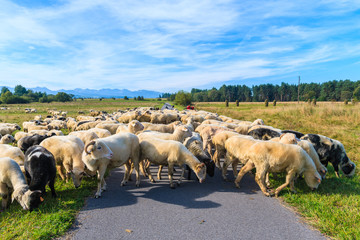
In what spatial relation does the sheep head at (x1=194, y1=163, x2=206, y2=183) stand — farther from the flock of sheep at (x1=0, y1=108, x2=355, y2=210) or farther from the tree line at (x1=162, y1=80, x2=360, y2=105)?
the tree line at (x1=162, y1=80, x2=360, y2=105)

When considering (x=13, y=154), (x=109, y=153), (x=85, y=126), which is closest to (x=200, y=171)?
(x=109, y=153)

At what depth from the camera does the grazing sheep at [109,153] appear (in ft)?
20.3

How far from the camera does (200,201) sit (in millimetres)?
6191

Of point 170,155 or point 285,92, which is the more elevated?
point 285,92

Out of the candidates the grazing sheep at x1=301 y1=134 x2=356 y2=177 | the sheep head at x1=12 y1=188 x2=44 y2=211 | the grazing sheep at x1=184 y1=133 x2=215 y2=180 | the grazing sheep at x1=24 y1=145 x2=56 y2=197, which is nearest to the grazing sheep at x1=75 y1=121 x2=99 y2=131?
the grazing sheep at x1=24 y1=145 x2=56 y2=197

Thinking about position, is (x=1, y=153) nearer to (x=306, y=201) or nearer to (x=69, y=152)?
(x=69, y=152)

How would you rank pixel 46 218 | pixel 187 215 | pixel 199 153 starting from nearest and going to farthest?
pixel 46 218 < pixel 187 215 < pixel 199 153

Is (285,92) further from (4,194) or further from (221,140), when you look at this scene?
(4,194)

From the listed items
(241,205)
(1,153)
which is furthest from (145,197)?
(1,153)

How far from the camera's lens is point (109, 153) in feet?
21.0

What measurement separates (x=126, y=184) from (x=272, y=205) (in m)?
4.88

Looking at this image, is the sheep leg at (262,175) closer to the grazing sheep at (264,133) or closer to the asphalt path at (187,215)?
the asphalt path at (187,215)

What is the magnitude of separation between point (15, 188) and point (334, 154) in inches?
431

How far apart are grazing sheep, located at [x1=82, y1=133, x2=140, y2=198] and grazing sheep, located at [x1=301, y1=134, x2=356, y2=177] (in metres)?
7.25
